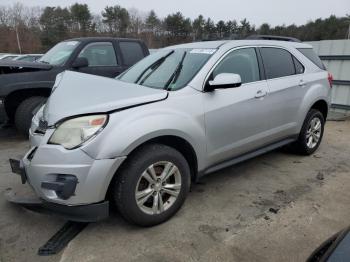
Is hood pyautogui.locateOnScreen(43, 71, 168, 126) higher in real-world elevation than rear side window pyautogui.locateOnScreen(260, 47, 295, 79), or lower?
lower

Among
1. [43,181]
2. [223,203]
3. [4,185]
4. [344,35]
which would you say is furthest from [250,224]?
[344,35]

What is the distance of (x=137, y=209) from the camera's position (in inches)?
104

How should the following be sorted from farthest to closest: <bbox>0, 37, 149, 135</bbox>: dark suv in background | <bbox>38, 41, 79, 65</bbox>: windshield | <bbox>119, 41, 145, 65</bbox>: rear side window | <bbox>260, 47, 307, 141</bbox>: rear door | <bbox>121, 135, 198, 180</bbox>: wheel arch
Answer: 1. <bbox>119, 41, 145, 65</bbox>: rear side window
2. <bbox>38, 41, 79, 65</bbox>: windshield
3. <bbox>0, 37, 149, 135</bbox>: dark suv in background
4. <bbox>260, 47, 307, 141</bbox>: rear door
5. <bbox>121, 135, 198, 180</bbox>: wheel arch

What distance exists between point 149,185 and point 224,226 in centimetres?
78

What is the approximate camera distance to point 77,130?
2.45 meters

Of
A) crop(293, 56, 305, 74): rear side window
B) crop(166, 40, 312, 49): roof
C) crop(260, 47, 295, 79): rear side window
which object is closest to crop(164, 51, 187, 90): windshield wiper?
crop(166, 40, 312, 49): roof

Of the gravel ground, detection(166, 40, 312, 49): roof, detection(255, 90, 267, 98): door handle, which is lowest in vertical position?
the gravel ground

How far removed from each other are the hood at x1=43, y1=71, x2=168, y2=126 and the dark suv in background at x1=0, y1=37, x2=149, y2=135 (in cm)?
244

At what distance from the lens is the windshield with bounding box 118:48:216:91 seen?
3137mm

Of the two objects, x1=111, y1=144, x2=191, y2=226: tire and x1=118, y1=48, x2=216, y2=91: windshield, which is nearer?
x1=111, y1=144, x2=191, y2=226: tire

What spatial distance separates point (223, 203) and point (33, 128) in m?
2.01

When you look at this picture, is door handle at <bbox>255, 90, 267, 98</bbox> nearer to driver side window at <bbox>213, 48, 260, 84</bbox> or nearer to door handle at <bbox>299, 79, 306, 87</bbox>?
driver side window at <bbox>213, 48, 260, 84</bbox>

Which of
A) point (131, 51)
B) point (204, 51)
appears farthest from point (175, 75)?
point (131, 51)

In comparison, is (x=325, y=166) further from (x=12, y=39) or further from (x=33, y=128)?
(x=12, y=39)
